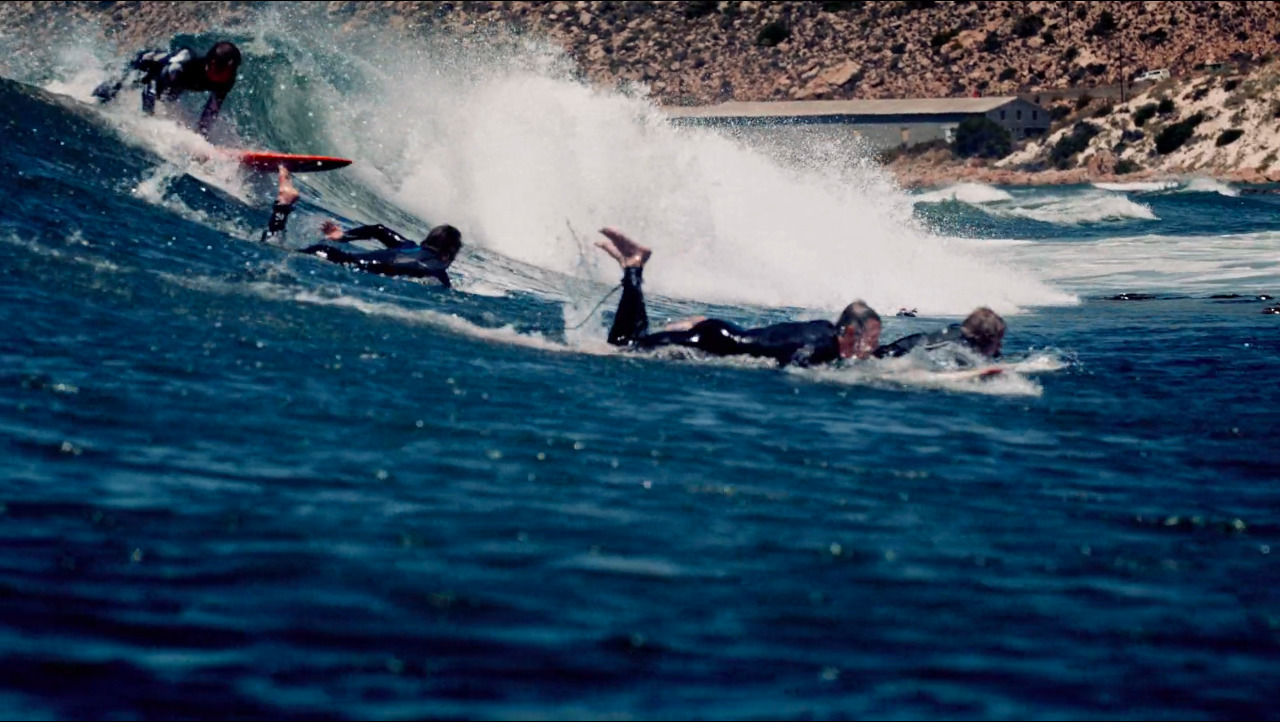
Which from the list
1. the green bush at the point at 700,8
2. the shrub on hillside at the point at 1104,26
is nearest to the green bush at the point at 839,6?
the green bush at the point at 700,8

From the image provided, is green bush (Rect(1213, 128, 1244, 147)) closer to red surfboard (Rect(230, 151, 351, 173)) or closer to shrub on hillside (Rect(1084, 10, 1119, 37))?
shrub on hillside (Rect(1084, 10, 1119, 37))

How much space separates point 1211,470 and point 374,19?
134 meters

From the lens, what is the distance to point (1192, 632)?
7594 millimetres

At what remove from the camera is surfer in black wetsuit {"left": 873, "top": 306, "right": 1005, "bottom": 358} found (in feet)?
47.9

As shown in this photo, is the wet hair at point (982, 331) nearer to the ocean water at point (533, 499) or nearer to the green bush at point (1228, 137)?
the ocean water at point (533, 499)

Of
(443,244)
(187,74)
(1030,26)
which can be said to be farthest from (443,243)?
(1030,26)

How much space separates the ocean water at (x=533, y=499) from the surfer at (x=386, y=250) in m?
0.38

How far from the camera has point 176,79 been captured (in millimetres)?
20203

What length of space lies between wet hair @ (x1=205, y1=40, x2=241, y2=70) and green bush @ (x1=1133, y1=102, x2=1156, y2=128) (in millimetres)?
75955

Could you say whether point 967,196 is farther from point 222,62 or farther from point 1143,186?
point 222,62

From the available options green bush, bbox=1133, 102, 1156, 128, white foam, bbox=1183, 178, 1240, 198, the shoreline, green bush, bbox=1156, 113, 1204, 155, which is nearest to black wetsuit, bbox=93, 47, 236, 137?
white foam, bbox=1183, 178, 1240, 198

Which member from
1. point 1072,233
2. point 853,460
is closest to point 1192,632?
point 853,460

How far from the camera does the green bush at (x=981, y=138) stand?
314 feet

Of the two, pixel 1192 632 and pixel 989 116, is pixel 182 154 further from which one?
pixel 989 116
